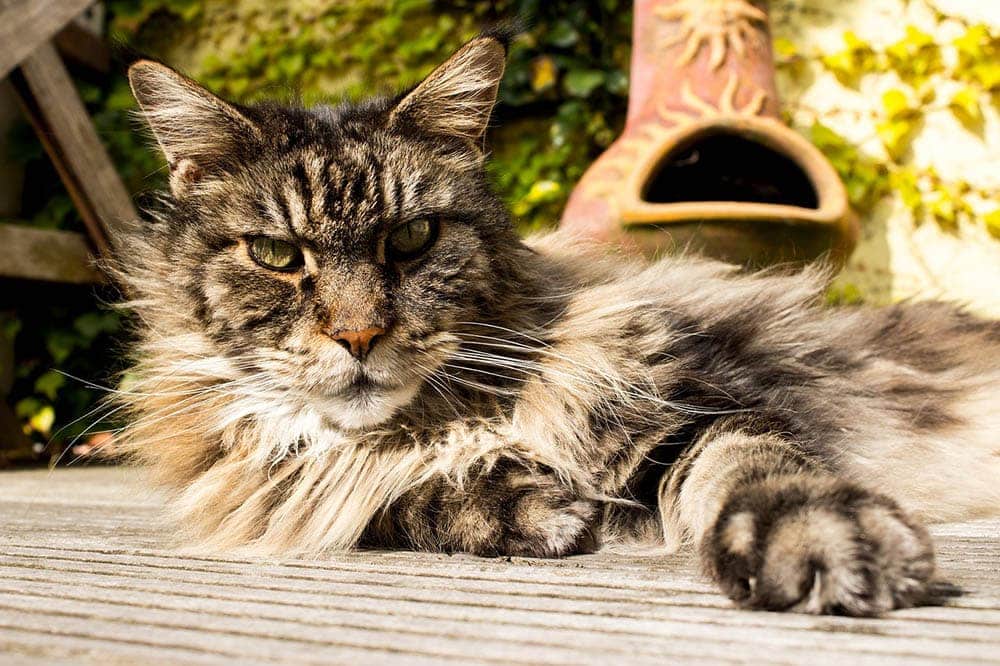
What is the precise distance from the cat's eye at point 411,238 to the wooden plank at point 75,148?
6.91ft

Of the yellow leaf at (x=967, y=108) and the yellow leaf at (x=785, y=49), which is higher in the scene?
the yellow leaf at (x=785, y=49)

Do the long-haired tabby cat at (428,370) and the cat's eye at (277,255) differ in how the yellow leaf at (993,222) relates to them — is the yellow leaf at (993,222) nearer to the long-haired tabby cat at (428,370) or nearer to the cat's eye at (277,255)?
the long-haired tabby cat at (428,370)

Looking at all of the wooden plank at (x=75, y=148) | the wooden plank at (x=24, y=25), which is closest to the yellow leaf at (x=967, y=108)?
the wooden plank at (x=75, y=148)

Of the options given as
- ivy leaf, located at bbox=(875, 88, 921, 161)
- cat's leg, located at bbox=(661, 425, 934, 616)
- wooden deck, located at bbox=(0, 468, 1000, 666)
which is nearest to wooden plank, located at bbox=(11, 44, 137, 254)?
wooden deck, located at bbox=(0, 468, 1000, 666)

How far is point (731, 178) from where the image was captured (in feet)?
10.1

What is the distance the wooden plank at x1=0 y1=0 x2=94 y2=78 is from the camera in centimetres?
286

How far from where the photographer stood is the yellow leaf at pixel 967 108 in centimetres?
331

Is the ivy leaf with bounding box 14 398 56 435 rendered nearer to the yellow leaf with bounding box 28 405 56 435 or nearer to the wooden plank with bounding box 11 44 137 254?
the yellow leaf with bounding box 28 405 56 435

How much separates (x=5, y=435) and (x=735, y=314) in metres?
2.99

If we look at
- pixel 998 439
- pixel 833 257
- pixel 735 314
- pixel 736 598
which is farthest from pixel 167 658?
pixel 833 257

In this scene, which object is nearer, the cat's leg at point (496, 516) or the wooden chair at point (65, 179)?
the cat's leg at point (496, 516)

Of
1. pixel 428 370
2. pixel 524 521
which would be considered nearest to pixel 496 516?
pixel 524 521

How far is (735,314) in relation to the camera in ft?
5.43

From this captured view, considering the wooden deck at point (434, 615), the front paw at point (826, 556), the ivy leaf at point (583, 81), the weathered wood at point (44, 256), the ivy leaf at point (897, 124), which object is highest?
the ivy leaf at point (583, 81)
